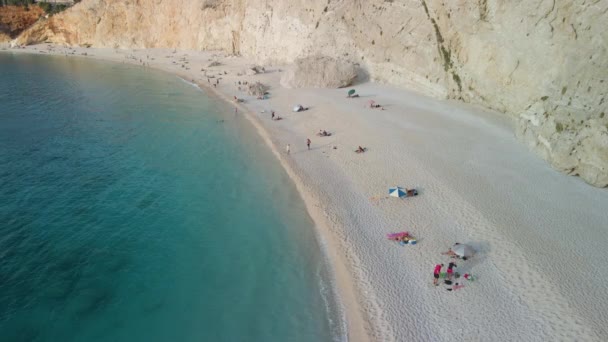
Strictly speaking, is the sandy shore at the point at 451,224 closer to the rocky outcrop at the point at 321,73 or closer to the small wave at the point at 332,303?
the small wave at the point at 332,303

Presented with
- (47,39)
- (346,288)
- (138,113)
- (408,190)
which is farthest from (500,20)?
(47,39)

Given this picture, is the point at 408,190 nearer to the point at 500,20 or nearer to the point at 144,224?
the point at 144,224

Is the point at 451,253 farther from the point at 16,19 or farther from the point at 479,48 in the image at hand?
the point at 16,19

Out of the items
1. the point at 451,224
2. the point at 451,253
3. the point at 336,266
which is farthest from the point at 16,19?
the point at 451,253

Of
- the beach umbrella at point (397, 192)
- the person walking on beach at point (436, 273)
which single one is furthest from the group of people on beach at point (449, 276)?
the beach umbrella at point (397, 192)

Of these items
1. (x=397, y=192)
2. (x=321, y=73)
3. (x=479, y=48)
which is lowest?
(x=397, y=192)

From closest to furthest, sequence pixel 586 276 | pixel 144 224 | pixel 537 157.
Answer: pixel 586 276 → pixel 144 224 → pixel 537 157

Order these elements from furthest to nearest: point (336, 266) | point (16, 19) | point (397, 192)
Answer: point (16, 19) → point (397, 192) → point (336, 266)
